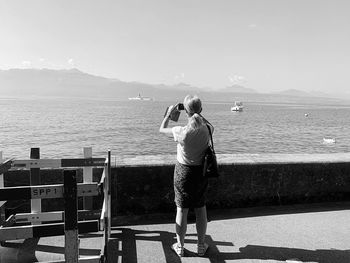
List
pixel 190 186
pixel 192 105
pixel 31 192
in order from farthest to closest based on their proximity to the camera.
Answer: pixel 190 186, pixel 192 105, pixel 31 192

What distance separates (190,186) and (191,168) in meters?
0.21

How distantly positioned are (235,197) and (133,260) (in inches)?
89.2

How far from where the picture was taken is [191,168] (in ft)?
14.0

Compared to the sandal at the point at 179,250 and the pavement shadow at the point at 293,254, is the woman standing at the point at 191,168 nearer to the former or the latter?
the sandal at the point at 179,250

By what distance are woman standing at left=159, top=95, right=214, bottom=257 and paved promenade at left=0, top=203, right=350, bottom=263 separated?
0.34 metres

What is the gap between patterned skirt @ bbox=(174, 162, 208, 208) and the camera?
4262 mm

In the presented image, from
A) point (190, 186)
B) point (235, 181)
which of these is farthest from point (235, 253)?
point (235, 181)

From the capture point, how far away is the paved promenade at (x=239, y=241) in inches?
168

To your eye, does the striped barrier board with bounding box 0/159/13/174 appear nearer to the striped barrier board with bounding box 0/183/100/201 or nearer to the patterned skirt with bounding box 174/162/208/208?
the striped barrier board with bounding box 0/183/100/201

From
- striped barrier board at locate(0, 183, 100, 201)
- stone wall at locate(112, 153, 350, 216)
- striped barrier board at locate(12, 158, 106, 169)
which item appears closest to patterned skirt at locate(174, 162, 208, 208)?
striped barrier board at locate(12, 158, 106, 169)

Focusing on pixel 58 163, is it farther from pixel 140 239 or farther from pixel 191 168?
pixel 191 168

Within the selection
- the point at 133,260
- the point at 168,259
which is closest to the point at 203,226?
the point at 168,259

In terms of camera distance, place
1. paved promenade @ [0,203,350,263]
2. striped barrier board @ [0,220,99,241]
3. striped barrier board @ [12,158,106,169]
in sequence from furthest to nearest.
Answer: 1. striped barrier board @ [12,158,106,169]
2. paved promenade @ [0,203,350,263]
3. striped barrier board @ [0,220,99,241]

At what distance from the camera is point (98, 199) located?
17.8ft
